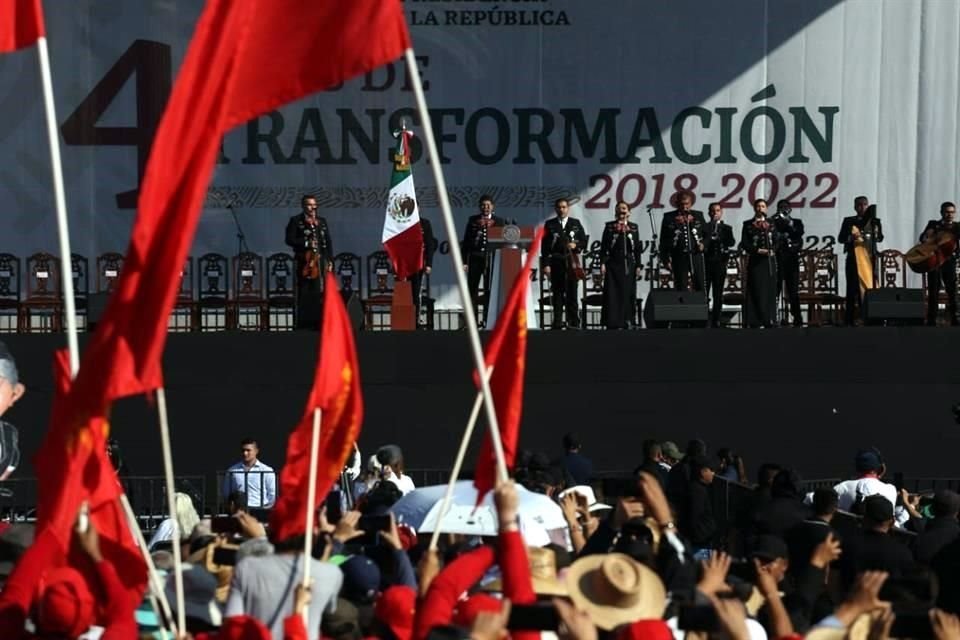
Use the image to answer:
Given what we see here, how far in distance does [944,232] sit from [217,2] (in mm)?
15573

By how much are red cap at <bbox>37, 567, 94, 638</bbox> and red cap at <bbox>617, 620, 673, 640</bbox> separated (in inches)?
62.7

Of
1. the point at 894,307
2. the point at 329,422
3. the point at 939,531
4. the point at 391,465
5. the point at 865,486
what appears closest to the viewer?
the point at 329,422

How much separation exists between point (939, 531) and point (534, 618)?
457 centimetres

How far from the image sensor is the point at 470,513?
1117cm

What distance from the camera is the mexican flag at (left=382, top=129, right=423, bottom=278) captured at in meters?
22.0

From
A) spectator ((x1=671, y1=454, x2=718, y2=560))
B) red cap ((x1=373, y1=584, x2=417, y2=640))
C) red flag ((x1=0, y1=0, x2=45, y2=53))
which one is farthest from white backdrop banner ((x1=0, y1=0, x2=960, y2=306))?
red cap ((x1=373, y1=584, x2=417, y2=640))

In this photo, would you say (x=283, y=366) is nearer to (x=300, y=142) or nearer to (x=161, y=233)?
(x=300, y=142)

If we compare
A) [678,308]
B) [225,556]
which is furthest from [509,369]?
[678,308]

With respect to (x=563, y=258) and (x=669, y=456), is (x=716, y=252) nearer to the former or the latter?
(x=563, y=258)

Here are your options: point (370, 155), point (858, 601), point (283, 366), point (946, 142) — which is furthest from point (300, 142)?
point (858, 601)

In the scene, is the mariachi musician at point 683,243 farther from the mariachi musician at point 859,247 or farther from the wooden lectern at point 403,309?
the wooden lectern at point 403,309

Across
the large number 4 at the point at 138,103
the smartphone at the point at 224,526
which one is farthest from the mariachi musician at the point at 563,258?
the smartphone at the point at 224,526

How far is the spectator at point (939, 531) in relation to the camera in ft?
33.3

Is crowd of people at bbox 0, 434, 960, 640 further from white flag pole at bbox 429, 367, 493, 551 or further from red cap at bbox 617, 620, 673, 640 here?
white flag pole at bbox 429, 367, 493, 551
